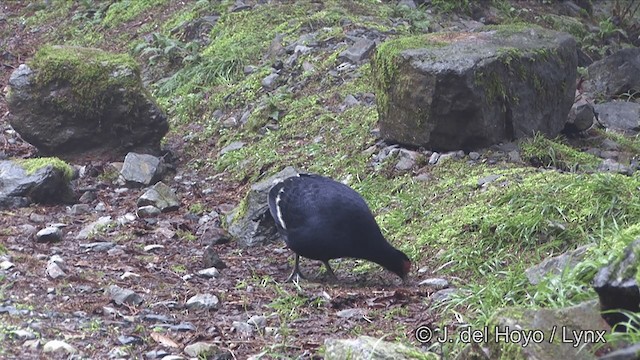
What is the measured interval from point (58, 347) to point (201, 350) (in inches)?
26.3

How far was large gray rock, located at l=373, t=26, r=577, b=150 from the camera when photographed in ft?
23.4

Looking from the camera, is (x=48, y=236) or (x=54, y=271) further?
(x=48, y=236)

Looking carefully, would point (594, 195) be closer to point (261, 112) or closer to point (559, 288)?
point (559, 288)

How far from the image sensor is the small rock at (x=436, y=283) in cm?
564

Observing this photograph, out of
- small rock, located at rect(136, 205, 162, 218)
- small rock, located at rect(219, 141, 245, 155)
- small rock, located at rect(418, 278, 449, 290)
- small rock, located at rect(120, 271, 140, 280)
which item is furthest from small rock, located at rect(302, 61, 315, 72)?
small rock, located at rect(418, 278, 449, 290)

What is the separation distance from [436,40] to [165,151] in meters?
2.94

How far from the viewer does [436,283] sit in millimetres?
5703

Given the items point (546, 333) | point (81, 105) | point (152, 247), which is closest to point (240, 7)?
point (81, 105)

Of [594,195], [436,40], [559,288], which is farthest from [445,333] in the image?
[436,40]

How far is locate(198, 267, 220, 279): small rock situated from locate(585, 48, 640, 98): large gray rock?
17.7 feet

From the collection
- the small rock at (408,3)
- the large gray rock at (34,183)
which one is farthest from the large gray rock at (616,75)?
the large gray rock at (34,183)

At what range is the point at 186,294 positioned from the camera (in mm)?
5691

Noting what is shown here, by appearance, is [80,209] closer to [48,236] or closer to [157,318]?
[48,236]

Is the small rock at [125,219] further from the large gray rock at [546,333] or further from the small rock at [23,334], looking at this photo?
the large gray rock at [546,333]
